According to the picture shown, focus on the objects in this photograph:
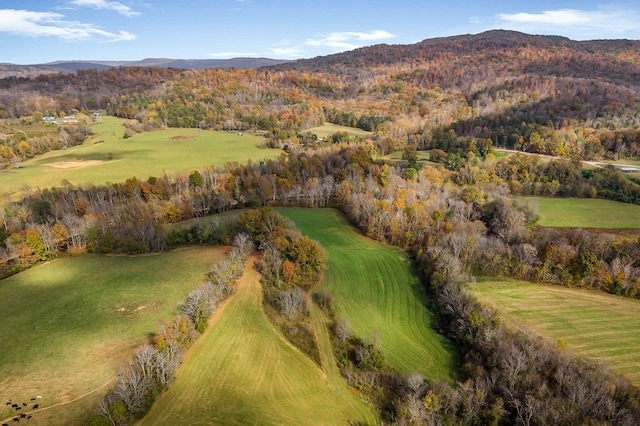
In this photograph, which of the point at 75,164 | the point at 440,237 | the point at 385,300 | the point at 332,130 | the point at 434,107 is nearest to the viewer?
the point at 385,300

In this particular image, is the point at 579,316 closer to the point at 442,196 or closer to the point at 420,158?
the point at 442,196

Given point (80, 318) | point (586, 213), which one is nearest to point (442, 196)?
point (586, 213)

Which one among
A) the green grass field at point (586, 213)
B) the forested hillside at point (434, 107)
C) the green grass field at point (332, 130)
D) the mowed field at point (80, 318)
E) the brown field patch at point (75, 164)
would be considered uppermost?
the forested hillside at point (434, 107)

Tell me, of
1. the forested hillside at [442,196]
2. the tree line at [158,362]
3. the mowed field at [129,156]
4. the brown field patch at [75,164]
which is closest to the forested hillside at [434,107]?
the forested hillside at [442,196]

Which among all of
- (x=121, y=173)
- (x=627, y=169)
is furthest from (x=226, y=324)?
(x=627, y=169)

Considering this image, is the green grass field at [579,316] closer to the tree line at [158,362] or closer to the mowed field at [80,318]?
the tree line at [158,362]

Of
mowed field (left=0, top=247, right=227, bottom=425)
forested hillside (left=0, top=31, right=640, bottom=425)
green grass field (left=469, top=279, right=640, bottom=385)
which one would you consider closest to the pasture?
forested hillside (left=0, top=31, right=640, bottom=425)

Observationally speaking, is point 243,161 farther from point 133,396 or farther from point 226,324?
point 133,396

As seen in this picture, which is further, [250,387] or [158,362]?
[250,387]
